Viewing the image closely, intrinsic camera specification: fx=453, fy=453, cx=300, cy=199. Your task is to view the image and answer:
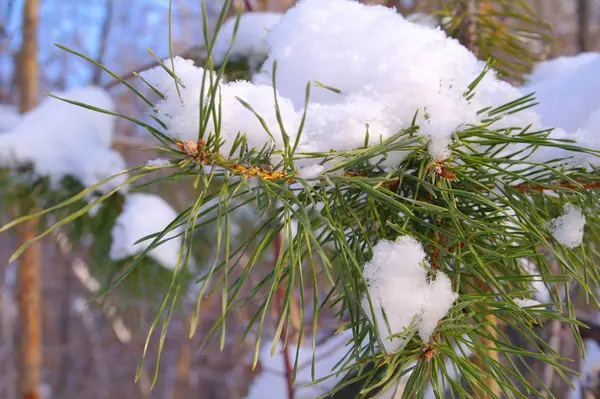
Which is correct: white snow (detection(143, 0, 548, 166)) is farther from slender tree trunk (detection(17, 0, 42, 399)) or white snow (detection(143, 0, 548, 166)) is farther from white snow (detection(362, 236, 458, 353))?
slender tree trunk (detection(17, 0, 42, 399))

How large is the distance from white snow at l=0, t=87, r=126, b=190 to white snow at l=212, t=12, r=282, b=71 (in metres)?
0.30

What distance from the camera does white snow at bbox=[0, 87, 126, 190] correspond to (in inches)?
31.0

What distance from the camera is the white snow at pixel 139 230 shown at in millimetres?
726

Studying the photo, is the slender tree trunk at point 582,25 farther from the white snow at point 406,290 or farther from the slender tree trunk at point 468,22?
the white snow at point 406,290

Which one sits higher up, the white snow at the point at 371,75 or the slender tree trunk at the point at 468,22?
the slender tree trunk at the point at 468,22

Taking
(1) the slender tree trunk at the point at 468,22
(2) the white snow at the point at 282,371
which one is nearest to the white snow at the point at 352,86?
(1) the slender tree trunk at the point at 468,22

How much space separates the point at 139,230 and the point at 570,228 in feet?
1.98

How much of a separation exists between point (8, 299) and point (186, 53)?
6077mm

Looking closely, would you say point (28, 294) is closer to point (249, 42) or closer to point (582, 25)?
point (249, 42)

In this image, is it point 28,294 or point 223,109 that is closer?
point 223,109

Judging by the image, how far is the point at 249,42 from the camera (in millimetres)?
667

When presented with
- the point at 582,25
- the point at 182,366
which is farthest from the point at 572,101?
the point at 182,366

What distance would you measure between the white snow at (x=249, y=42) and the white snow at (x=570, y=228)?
43cm

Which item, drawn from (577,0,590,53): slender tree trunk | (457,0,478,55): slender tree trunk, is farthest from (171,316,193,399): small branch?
(457,0,478,55): slender tree trunk
